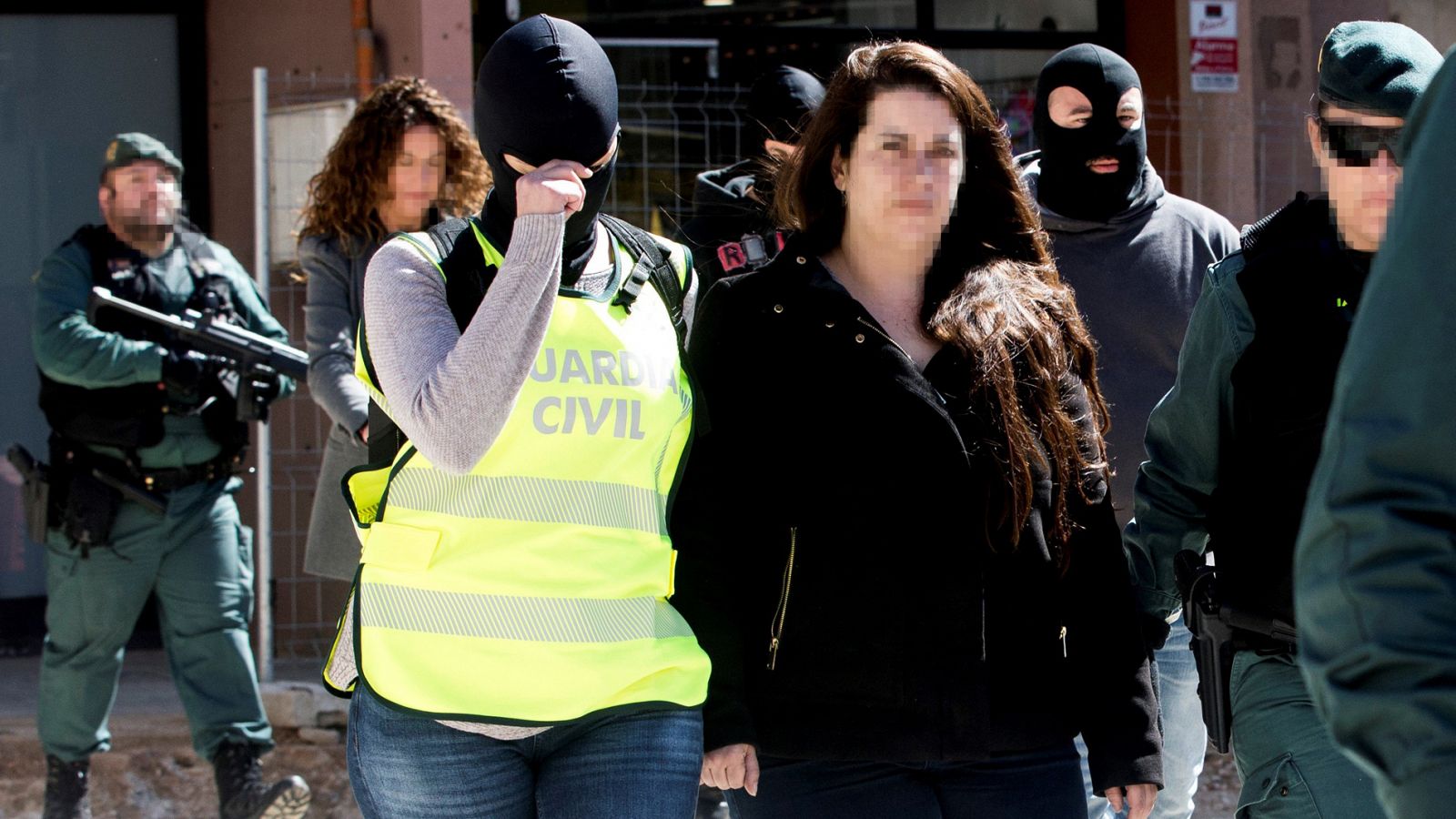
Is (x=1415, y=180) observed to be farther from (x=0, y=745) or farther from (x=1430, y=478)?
(x=0, y=745)

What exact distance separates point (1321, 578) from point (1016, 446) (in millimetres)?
1411

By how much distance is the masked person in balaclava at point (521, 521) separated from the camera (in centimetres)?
237

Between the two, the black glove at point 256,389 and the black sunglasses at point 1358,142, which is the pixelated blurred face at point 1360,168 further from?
the black glove at point 256,389

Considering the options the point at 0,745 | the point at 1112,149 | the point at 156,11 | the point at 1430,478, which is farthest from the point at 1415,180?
the point at 156,11

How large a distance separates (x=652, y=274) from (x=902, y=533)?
54cm

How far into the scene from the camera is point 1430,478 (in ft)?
4.02

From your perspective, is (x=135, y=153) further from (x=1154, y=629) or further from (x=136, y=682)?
(x=1154, y=629)

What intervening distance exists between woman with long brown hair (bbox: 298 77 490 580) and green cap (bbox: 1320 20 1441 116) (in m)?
2.54

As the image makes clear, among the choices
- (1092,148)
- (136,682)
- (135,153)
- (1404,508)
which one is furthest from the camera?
(136,682)

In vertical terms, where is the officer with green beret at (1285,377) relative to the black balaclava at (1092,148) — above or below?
below

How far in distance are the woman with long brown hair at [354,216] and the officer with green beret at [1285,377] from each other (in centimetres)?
236

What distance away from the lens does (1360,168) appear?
2.67m

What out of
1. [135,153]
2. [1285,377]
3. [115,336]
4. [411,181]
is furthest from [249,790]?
[1285,377]

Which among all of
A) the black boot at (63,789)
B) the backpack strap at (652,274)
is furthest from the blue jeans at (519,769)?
the black boot at (63,789)
